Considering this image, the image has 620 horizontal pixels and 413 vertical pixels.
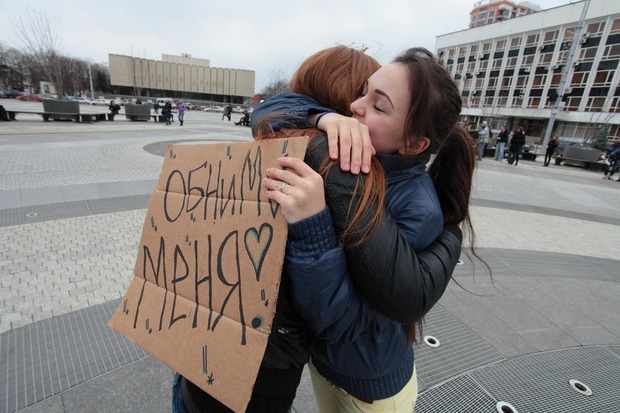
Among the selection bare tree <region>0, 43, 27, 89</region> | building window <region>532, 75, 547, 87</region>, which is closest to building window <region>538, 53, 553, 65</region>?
building window <region>532, 75, 547, 87</region>

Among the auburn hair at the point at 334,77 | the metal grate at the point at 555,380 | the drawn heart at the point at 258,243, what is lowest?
the metal grate at the point at 555,380

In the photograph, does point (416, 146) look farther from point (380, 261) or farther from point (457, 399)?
point (457, 399)

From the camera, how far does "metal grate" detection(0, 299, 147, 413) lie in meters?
1.97

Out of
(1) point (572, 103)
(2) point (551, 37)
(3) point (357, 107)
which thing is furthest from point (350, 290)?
(2) point (551, 37)

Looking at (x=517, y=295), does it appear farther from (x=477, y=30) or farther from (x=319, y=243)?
(x=477, y=30)

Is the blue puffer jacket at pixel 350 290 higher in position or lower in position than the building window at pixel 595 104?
lower

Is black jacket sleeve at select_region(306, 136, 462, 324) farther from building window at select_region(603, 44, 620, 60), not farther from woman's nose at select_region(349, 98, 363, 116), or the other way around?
building window at select_region(603, 44, 620, 60)

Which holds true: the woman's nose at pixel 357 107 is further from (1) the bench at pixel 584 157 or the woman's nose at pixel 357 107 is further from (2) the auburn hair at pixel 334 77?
(1) the bench at pixel 584 157

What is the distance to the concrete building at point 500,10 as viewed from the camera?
206 feet

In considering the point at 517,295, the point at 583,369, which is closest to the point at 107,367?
the point at 583,369

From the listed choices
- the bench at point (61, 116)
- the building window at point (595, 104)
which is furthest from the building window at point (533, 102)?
the bench at point (61, 116)

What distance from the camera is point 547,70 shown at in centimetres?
3997

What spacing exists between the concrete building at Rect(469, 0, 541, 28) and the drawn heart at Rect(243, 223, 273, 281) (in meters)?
77.0

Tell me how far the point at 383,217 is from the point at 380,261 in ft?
0.35
